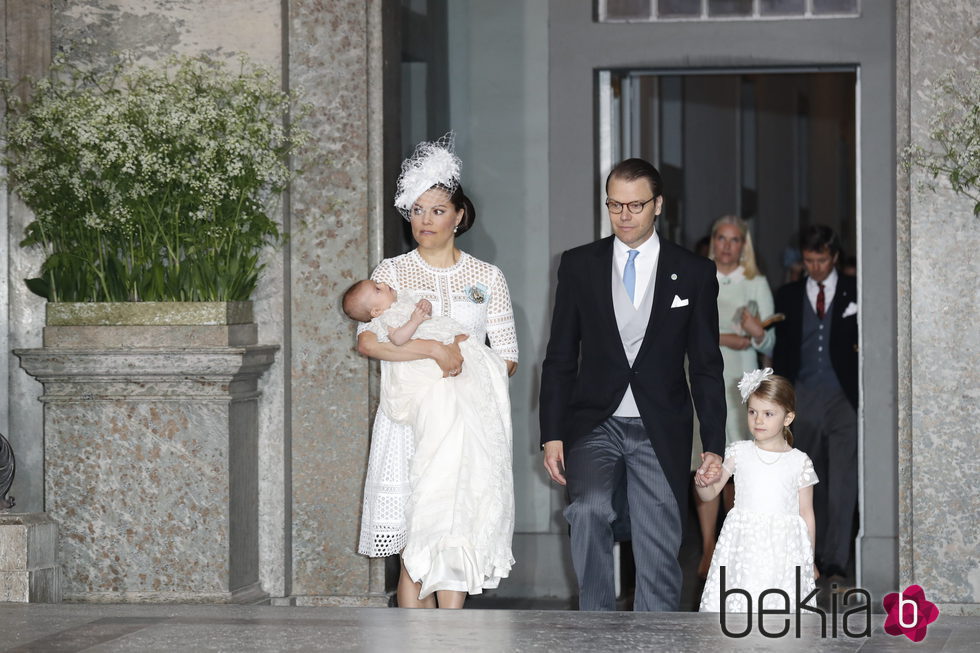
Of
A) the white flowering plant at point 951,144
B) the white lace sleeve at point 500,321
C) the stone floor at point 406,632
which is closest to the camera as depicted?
the stone floor at point 406,632

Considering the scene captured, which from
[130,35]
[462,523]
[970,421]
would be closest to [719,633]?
[462,523]

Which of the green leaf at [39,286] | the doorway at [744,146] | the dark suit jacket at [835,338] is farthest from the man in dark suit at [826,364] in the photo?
the green leaf at [39,286]

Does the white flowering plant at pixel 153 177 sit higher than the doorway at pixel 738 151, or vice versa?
the doorway at pixel 738 151

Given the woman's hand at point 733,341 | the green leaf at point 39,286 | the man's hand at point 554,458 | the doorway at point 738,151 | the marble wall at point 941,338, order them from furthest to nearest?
the woman's hand at point 733,341 → the doorway at point 738,151 → the green leaf at point 39,286 → the marble wall at point 941,338 → the man's hand at point 554,458

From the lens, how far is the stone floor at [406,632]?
4016 mm

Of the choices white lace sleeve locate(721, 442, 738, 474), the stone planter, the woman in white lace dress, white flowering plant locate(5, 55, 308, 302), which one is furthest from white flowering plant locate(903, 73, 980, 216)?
the stone planter

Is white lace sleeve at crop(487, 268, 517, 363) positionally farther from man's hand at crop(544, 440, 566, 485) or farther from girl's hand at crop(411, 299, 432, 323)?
man's hand at crop(544, 440, 566, 485)

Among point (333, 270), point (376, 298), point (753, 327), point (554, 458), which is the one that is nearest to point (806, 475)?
point (554, 458)

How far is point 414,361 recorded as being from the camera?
561 centimetres

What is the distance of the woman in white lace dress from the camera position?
5.49 metres

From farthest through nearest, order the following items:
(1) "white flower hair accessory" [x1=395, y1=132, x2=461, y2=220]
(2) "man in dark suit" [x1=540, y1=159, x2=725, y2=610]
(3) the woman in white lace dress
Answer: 1. (1) "white flower hair accessory" [x1=395, y1=132, x2=461, y2=220]
2. (3) the woman in white lace dress
3. (2) "man in dark suit" [x1=540, y1=159, x2=725, y2=610]

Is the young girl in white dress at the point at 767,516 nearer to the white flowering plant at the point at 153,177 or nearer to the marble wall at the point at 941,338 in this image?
the marble wall at the point at 941,338

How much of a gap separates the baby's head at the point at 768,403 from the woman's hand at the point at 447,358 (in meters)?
1.09

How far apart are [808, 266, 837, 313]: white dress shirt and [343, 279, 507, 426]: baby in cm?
308
